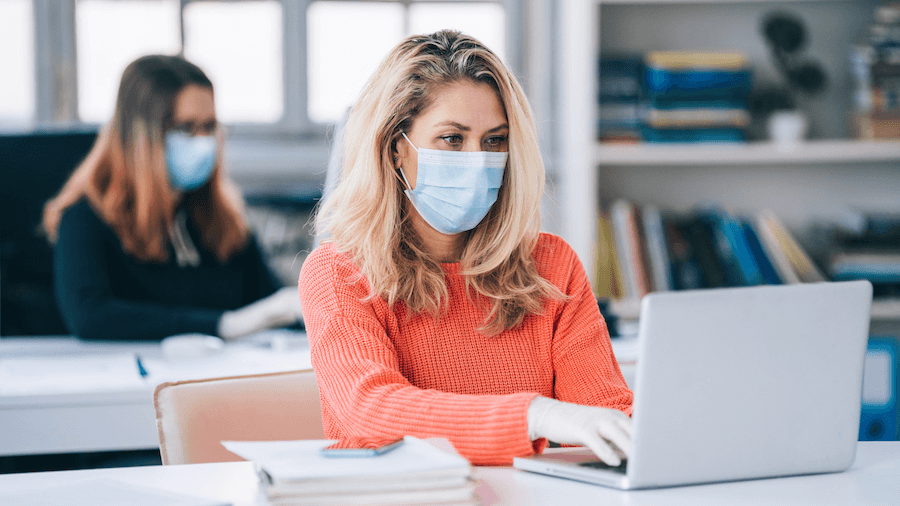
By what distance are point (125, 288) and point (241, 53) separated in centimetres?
133

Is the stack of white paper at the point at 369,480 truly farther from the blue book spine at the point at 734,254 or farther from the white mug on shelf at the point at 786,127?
the white mug on shelf at the point at 786,127

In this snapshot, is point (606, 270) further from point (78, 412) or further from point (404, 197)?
point (78, 412)

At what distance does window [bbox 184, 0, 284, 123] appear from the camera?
3178 mm

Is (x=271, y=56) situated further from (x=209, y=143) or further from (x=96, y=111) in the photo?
(x=209, y=143)

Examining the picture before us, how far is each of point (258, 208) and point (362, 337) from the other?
1987 mm

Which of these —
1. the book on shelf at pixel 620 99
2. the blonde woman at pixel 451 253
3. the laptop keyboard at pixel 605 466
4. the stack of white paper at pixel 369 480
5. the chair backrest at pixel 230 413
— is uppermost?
the book on shelf at pixel 620 99

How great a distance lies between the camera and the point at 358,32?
10.6ft

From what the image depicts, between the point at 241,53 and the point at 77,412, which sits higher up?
the point at 241,53

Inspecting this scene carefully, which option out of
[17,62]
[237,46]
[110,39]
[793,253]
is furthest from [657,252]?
[17,62]

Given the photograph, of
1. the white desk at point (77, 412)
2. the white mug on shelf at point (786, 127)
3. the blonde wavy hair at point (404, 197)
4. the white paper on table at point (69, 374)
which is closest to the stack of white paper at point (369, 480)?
the blonde wavy hair at point (404, 197)

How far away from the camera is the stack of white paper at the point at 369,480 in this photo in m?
0.76

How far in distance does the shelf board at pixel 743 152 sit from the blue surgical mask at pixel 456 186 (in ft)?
4.17

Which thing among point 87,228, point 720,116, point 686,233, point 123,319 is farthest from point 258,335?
point 720,116

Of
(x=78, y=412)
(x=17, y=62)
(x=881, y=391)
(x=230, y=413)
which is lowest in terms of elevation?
(x=881, y=391)
